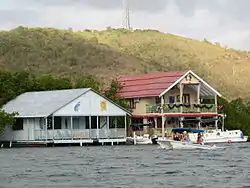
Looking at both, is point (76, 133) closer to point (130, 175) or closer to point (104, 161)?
point (104, 161)

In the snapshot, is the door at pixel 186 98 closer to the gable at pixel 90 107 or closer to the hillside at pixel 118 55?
the gable at pixel 90 107

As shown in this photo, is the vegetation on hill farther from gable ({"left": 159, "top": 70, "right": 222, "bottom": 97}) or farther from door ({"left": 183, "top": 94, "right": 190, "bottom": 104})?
door ({"left": 183, "top": 94, "right": 190, "bottom": 104})

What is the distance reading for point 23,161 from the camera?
51.5 meters

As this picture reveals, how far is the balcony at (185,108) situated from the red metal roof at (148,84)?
1.50 m

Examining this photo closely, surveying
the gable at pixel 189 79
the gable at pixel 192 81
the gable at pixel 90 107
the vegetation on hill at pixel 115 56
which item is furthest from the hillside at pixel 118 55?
the gable at pixel 90 107

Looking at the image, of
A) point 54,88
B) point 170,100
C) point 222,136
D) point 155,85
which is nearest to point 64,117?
point 54,88

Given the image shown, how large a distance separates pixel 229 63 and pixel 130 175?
380 ft

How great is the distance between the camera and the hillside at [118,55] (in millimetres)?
129250

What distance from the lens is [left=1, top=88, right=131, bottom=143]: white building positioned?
7575 cm

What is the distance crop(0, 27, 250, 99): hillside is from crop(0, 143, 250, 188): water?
66.3m

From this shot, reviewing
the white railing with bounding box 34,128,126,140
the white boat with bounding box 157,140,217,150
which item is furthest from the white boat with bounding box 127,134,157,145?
the white boat with bounding box 157,140,217,150

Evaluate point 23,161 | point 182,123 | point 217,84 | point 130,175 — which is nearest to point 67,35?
point 217,84

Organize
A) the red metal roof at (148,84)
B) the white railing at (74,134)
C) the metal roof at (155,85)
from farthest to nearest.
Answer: the red metal roof at (148,84) → the metal roof at (155,85) → the white railing at (74,134)

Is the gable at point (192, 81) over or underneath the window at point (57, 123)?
over
